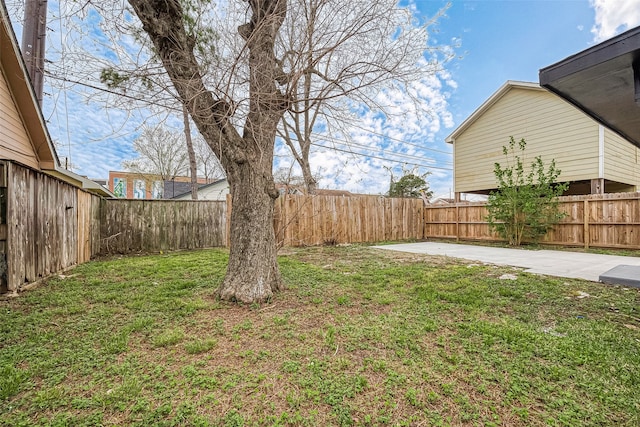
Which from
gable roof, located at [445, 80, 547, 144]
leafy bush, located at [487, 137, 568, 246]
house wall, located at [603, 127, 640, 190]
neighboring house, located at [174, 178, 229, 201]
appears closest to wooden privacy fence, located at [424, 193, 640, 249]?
leafy bush, located at [487, 137, 568, 246]

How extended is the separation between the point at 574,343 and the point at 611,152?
387 inches

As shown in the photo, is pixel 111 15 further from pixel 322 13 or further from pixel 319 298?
pixel 319 298

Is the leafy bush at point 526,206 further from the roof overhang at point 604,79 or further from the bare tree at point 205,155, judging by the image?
the bare tree at point 205,155

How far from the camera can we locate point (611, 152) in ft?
27.2

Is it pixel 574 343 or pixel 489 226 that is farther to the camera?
pixel 489 226

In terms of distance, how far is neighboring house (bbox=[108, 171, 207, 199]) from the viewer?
1659 cm

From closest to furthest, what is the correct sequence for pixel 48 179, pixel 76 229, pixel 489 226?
pixel 48 179, pixel 76 229, pixel 489 226

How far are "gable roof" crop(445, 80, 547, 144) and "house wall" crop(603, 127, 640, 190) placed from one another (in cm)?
253

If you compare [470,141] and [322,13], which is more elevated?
[470,141]

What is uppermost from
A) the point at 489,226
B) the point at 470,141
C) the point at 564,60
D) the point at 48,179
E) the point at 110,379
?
the point at 470,141

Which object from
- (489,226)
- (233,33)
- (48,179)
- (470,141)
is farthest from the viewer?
(470,141)

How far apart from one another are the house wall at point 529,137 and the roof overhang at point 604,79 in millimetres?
7005

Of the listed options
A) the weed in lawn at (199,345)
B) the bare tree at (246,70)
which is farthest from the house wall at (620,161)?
the weed in lawn at (199,345)

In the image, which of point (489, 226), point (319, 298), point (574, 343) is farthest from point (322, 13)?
point (489, 226)
